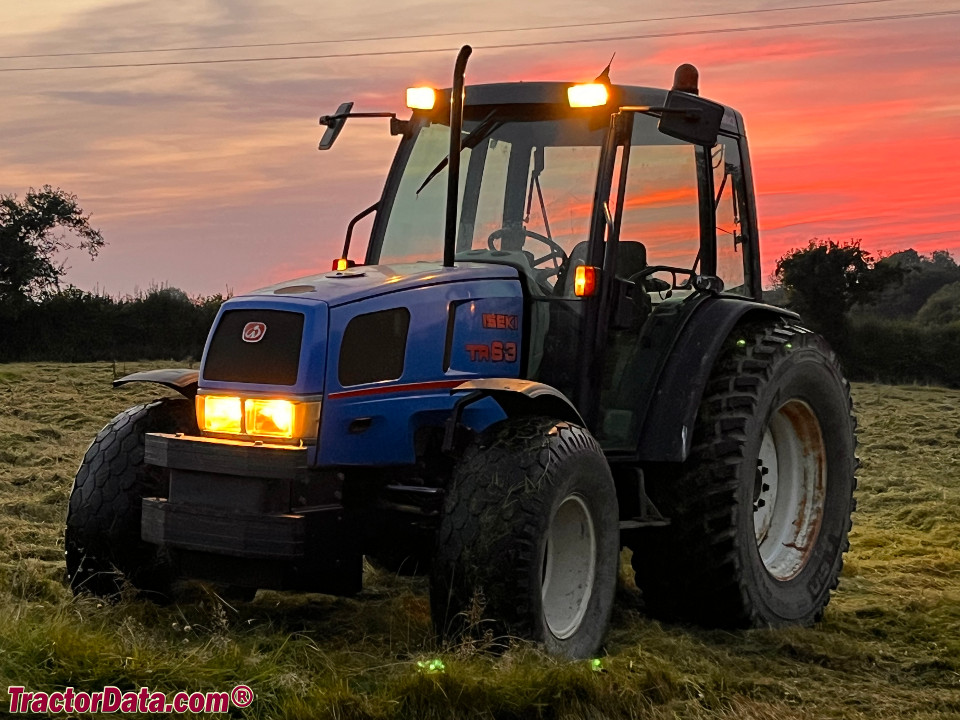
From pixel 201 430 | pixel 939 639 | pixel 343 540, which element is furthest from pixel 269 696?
pixel 939 639

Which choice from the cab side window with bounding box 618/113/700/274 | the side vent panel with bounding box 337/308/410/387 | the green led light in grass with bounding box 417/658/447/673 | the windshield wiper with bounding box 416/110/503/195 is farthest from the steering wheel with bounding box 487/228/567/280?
the green led light in grass with bounding box 417/658/447/673

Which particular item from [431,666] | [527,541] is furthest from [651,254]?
[431,666]

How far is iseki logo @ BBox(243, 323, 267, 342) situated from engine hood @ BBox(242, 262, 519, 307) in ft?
0.53

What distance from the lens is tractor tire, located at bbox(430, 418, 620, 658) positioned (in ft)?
15.9

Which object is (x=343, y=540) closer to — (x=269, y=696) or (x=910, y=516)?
(x=269, y=696)

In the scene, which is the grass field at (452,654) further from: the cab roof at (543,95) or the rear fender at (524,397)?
the cab roof at (543,95)

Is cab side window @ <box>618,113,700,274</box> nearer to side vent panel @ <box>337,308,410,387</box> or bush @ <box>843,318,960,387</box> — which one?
side vent panel @ <box>337,308,410,387</box>

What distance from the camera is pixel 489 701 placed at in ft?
→ 14.3

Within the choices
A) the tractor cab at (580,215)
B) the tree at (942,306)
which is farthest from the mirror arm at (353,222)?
the tree at (942,306)

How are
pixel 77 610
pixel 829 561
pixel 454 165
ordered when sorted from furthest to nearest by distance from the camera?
pixel 829 561 → pixel 454 165 → pixel 77 610

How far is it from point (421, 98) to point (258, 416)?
6.95ft

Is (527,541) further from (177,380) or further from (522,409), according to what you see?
(177,380)

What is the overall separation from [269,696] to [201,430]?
5.01 ft

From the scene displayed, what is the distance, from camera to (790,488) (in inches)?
277
